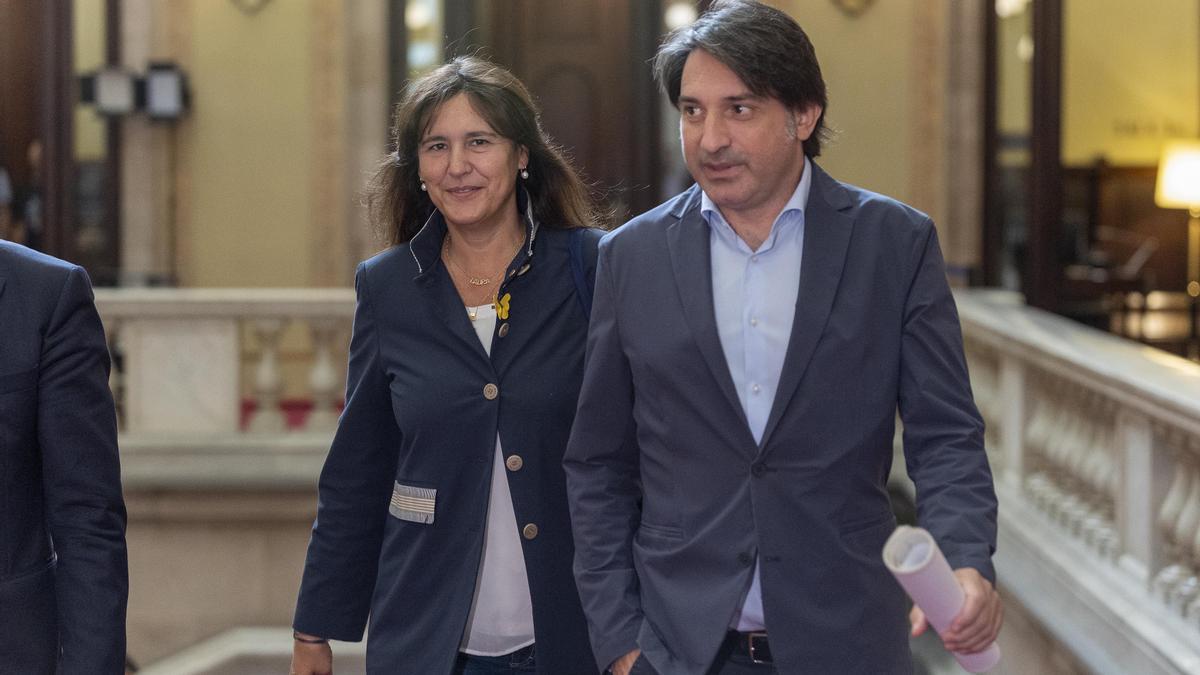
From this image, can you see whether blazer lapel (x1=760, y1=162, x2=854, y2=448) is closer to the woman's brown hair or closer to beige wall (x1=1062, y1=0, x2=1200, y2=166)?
the woman's brown hair

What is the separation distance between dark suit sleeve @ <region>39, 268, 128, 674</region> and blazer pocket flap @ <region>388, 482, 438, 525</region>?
502mm

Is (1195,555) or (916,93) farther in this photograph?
(916,93)

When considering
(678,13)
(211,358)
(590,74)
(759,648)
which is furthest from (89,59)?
(759,648)

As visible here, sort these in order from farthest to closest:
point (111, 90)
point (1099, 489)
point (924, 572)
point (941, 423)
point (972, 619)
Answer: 1. point (111, 90)
2. point (1099, 489)
3. point (941, 423)
4. point (972, 619)
5. point (924, 572)

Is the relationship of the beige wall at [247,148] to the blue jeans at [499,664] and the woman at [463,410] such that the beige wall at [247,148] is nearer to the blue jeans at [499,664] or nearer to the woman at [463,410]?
the woman at [463,410]

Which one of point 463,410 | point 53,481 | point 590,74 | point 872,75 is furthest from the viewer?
point 590,74

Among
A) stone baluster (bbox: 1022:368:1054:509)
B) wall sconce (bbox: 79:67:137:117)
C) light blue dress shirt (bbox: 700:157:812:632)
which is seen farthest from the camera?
wall sconce (bbox: 79:67:137:117)

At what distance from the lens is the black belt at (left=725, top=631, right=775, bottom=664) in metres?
2.20

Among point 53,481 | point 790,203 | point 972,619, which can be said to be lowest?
point 972,619

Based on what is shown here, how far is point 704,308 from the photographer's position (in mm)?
2209

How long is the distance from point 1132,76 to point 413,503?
11.7 meters

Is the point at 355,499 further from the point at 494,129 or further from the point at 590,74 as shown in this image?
the point at 590,74

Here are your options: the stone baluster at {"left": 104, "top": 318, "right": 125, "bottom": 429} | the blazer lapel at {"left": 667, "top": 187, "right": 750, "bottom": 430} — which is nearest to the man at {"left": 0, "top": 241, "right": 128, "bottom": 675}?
the blazer lapel at {"left": 667, "top": 187, "right": 750, "bottom": 430}

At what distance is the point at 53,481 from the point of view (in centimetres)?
226
